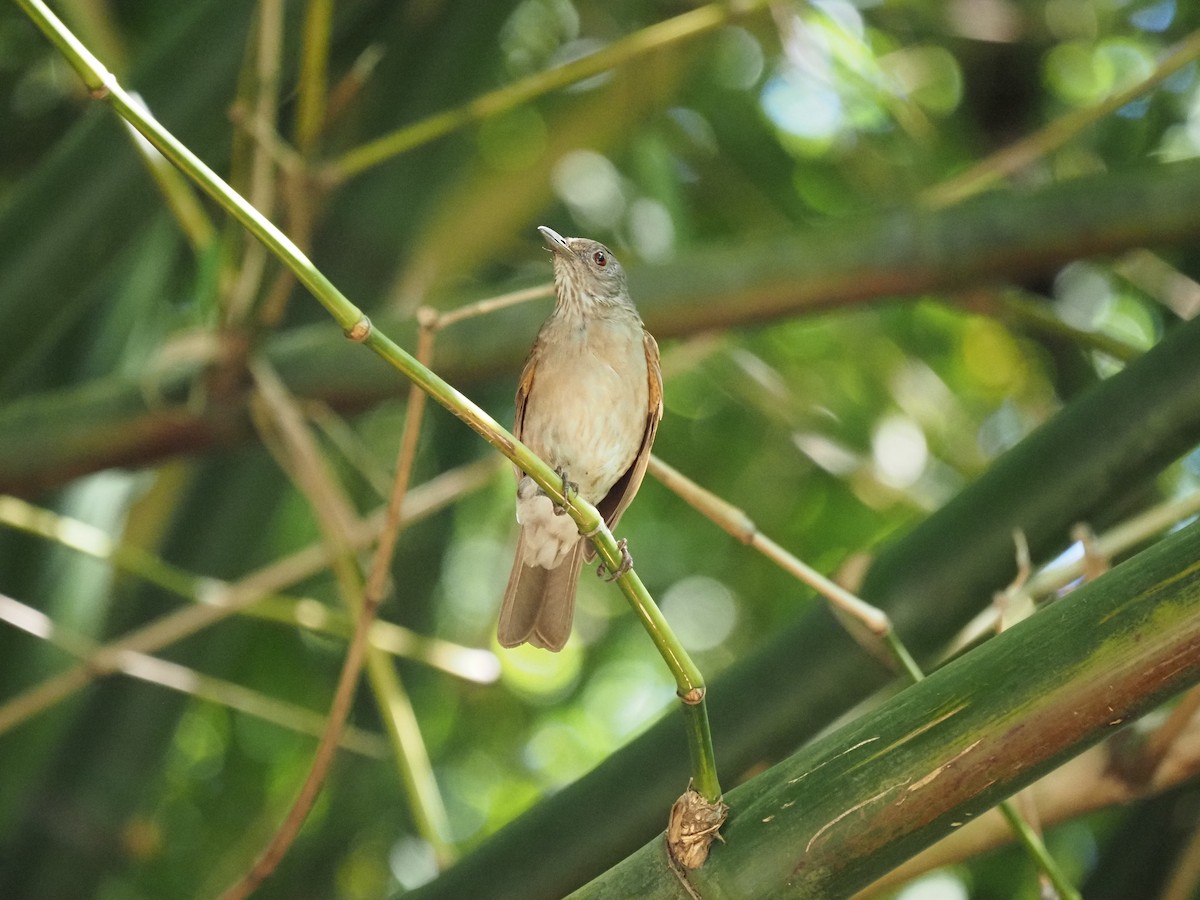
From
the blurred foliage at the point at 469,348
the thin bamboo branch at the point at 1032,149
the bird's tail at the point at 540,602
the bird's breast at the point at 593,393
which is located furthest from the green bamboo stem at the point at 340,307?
the bird's breast at the point at 593,393

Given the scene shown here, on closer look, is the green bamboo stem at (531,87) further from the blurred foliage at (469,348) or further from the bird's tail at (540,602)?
the bird's tail at (540,602)

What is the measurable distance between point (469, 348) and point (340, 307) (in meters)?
1.50

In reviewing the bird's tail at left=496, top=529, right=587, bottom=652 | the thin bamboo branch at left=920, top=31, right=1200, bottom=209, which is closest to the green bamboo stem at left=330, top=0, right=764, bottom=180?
the thin bamboo branch at left=920, top=31, right=1200, bottom=209

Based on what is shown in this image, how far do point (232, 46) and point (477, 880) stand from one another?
1.78 m

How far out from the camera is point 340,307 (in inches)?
61.2

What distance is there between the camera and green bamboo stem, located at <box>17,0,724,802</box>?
146 cm

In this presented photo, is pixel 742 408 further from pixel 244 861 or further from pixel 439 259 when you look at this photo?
pixel 244 861

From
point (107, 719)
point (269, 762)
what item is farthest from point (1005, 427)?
point (107, 719)

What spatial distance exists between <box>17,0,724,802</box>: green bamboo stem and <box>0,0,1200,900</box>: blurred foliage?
1277mm

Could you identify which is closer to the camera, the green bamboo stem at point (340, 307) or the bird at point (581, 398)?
the green bamboo stem at point (340, 307)

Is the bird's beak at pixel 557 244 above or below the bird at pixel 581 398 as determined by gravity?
above

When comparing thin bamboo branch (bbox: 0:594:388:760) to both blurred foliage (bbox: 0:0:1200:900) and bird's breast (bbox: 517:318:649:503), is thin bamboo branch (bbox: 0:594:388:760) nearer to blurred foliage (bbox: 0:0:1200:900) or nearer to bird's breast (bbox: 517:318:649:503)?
blurred foliage (bbox: 0:0:1200:900)

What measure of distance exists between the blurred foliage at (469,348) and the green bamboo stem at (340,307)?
4.19 feet

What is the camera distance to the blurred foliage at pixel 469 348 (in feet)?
10.2
